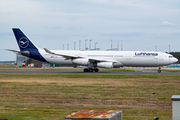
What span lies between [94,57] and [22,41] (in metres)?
12.6

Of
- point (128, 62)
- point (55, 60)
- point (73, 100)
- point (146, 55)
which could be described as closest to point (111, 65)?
point (128, 62)

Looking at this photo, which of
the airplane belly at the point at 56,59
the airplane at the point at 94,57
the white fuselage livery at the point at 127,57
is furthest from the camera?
the airplane belly at the point at 56,59

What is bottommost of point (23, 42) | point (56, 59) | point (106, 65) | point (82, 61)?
point (106, 65)

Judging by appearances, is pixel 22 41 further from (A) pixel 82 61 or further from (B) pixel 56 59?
(A) pixel 82 61

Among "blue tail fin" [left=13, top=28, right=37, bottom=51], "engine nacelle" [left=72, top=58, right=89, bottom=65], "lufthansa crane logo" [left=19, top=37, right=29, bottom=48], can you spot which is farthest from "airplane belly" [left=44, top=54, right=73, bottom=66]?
"lufthansa crane logo" [left=19, top=37, right=29, bottom=48]

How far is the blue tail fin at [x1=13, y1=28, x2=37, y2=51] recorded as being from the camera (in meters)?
46.3

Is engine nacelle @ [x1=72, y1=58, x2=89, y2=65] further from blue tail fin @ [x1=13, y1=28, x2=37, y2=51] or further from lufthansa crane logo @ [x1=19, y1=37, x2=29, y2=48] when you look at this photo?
lufthansa crane logo @ [x1=19, y1=37, x2=29, y2=48]

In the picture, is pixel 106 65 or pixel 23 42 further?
pixel 23 42

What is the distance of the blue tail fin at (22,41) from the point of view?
46312 mm

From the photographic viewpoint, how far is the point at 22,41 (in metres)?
46.3

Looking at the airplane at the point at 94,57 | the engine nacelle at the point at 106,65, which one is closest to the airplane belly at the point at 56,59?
Answer: the airplane at the point at 94,57

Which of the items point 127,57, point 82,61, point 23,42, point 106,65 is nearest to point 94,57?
point 82,61

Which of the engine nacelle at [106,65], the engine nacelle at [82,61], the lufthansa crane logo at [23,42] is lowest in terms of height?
the engine nacelle at [106,65]

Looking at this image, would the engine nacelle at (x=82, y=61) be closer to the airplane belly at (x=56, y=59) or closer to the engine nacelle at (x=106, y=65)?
the engine nacelle at (x=106, y=65)
